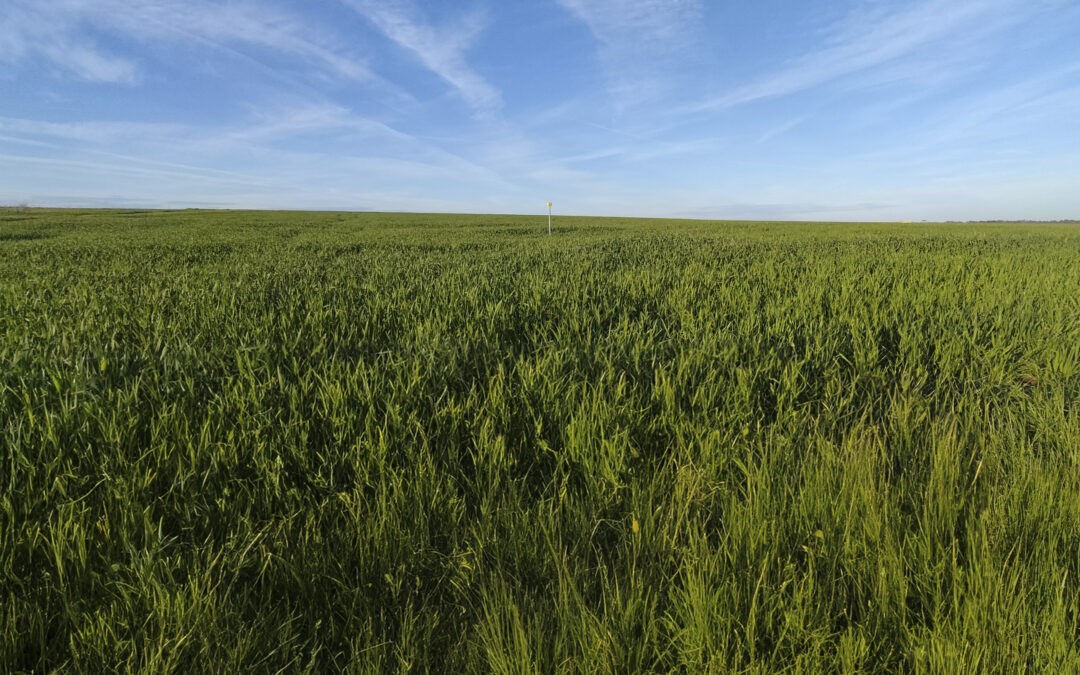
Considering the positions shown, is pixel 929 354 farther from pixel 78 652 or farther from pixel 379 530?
pixel 78 652

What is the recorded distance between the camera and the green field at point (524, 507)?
1249mm

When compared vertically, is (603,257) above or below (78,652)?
above

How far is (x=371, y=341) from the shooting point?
11.3 feet

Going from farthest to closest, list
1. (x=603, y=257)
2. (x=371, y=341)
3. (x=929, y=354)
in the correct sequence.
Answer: (x=603, y=257) < (x=929, y=354) < (x=371, y=341)

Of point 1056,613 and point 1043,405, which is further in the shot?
point 1043,405

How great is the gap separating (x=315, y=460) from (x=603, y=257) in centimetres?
817

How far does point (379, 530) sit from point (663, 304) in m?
3.85

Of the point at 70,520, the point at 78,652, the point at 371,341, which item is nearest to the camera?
the point at 78,652

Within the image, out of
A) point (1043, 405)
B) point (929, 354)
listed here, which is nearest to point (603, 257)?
point (929, 354)

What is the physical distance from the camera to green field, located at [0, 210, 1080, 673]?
1249mm

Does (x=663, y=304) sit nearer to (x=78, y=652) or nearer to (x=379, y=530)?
(x=379, y=530)

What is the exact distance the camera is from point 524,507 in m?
1.91

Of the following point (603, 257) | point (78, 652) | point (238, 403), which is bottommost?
point (78, 652)

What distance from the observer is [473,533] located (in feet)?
5.41
